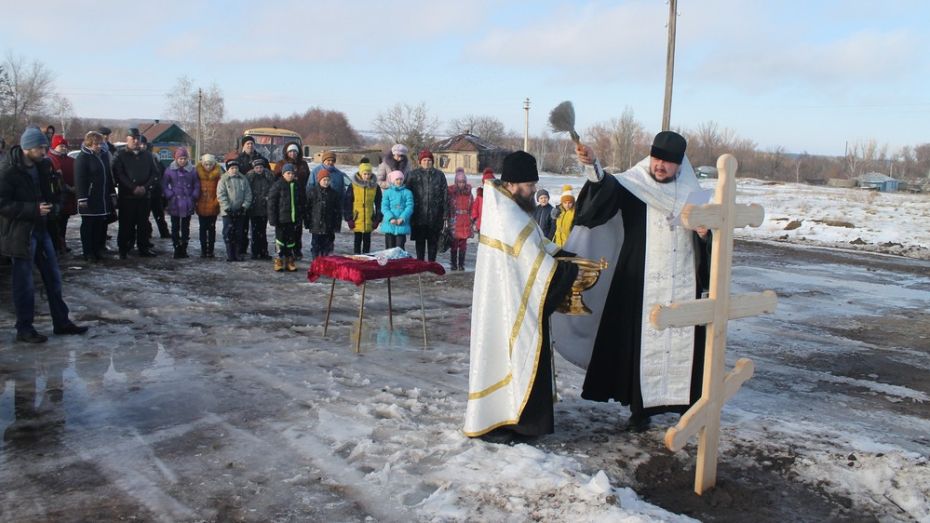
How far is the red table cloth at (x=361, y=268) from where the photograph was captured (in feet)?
22.5

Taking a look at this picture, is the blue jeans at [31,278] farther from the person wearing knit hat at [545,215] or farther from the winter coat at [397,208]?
the person wearing knit hat at [545,215]

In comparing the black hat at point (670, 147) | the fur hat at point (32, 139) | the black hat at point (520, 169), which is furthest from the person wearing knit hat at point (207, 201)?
the black hat at point (670, 147)

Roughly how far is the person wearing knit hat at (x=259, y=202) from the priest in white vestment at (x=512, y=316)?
818 cm

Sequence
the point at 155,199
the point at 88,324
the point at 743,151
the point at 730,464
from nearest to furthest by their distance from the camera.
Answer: the point at 730,464, the point at 88,324, the point at 155,199, the point at 743,151

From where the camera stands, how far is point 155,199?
13.6 metres

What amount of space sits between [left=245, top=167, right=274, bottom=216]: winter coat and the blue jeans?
5058mm

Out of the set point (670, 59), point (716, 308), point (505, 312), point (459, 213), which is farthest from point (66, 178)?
point (670, 59)

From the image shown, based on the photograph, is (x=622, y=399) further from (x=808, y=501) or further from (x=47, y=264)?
(x=47, y=264)

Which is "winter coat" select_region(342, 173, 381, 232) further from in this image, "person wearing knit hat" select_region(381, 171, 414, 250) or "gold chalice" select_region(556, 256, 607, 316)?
"gold chalice" select_region(556, 256, 607, 316)

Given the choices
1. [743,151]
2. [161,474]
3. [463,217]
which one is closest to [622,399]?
[161,474]

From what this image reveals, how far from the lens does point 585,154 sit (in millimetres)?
4758

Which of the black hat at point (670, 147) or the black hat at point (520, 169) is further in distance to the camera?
the black hat at point (670, 147)

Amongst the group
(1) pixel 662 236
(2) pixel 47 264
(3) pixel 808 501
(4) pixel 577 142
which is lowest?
(3) pixel 808 501

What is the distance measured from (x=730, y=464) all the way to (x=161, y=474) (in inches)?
133
